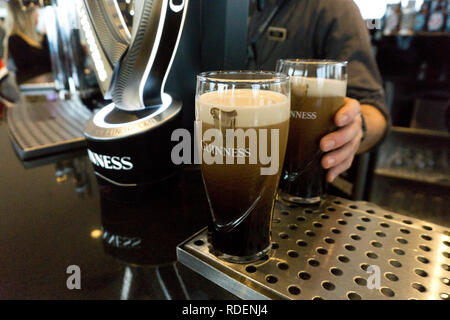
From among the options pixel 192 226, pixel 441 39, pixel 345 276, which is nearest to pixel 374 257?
pixel 345 276

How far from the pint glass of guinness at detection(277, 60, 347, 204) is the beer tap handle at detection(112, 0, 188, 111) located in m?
0.21

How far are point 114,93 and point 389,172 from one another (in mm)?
2216

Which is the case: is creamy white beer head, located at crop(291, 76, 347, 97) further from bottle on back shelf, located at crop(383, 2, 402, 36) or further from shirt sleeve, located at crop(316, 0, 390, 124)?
bottle on back shelf, located at crop(383, 2, 402, 36)

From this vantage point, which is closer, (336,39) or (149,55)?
(149,55)

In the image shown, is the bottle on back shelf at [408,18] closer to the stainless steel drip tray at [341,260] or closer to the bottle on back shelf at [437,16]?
the bottle on back shelf at [437,16]

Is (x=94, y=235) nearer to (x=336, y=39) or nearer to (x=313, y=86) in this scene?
(x=313, y=86)

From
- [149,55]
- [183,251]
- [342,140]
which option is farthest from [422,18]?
[183,251]

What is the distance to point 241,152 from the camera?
1.47ft

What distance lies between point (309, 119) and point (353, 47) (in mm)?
604

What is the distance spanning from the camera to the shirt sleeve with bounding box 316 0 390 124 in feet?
3.48

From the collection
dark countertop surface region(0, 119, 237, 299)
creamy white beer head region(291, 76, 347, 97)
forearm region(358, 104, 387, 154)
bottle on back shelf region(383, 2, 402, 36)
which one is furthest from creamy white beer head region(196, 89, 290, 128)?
bottle on back shelf region(383, 2, 402, 36)

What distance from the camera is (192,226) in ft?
2.03
